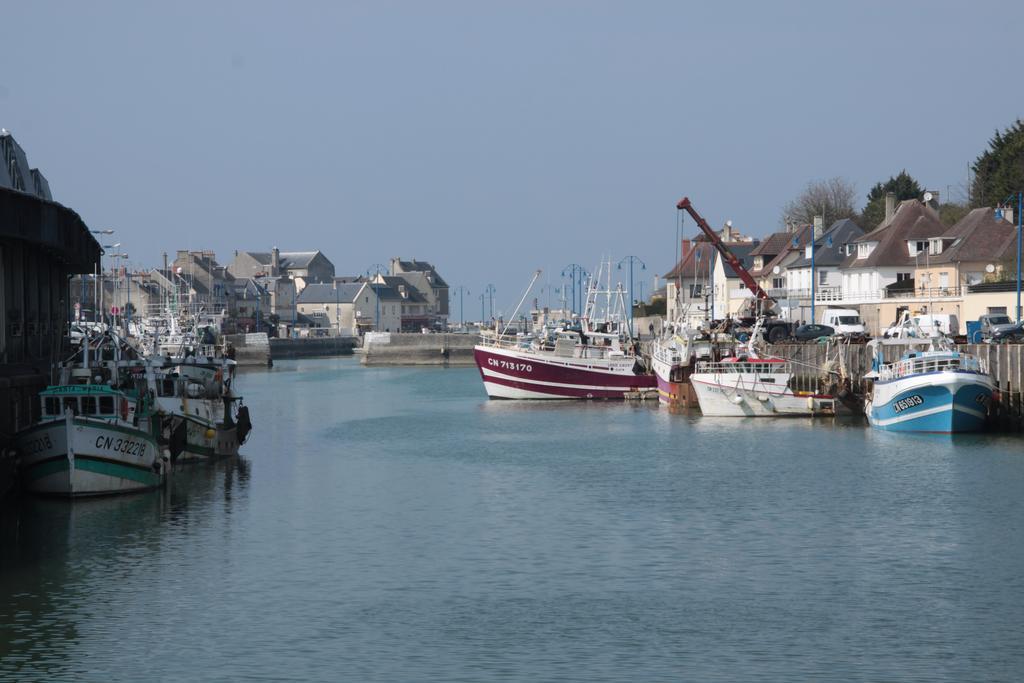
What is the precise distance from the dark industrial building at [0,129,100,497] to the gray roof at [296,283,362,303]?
129 meters

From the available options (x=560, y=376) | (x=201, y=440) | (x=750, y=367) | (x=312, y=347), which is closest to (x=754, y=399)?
(x=750, y=367)

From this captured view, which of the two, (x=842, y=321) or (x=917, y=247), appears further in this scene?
(x=917, y=247)

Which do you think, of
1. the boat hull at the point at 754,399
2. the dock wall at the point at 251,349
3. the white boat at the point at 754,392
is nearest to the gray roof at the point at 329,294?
the dock wall at the point at 251,349

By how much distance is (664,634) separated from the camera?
21.9 meters

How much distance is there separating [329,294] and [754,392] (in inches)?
5279

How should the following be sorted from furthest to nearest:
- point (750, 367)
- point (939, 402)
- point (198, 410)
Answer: point (750, 367)
point (939, 402)
point (198, 410)

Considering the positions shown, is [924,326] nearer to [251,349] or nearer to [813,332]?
[813,332]

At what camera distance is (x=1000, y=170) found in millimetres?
92688

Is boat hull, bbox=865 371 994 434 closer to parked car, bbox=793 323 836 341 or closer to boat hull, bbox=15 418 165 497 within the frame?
parked car, bbox=793 323 836 341

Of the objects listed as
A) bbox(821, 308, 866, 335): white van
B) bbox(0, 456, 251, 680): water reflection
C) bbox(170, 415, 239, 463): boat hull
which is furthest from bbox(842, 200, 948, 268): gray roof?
bbox(0, 456, 251, 680): water reflection

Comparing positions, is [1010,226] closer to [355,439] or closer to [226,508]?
[355,439]

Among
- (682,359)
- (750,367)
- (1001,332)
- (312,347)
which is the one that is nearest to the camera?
(1001,332)

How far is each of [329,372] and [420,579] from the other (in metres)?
94.4

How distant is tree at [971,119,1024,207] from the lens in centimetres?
9000
